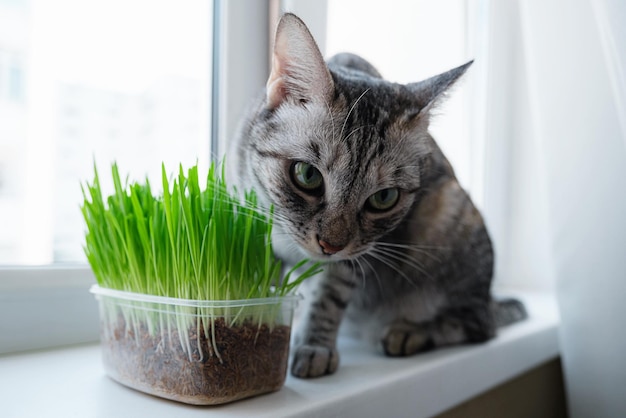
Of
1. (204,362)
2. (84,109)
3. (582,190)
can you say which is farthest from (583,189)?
(84,109)

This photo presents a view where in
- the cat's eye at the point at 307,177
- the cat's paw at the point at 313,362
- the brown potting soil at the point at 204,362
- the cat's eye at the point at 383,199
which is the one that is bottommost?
the cat's paw at the point at 313,362

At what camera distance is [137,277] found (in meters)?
0.67

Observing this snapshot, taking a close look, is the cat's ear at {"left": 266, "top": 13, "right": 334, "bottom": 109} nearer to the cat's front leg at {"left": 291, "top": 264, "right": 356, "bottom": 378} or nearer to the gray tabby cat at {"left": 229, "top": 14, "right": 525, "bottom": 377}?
the gray tabby cat at {"left": 229, "top": 14, "right": 525, "bottom": 377}

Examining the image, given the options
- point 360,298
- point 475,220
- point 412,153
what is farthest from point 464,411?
point 412,153

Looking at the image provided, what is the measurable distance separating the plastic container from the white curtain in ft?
2.28

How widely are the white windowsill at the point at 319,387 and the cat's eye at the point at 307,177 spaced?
268mm

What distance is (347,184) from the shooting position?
724 millimetres

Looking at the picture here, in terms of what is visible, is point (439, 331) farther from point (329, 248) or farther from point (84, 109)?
point (84, 109)

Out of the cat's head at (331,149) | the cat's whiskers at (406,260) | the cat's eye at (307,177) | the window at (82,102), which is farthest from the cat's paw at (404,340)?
the window at (82,102)

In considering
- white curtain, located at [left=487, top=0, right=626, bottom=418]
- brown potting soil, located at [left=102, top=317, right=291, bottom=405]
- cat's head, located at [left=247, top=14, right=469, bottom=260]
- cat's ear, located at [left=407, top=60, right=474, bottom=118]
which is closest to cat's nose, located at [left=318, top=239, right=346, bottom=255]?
cat's head, located at [left=247, top=14, right=469, bottom=260]

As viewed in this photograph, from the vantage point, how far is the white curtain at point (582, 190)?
103 cm

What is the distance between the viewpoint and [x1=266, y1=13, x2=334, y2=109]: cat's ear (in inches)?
27.1

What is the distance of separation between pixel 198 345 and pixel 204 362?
0.07 ft

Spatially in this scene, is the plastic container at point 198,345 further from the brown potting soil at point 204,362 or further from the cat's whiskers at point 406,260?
the cat's whiskers at point 406,260
